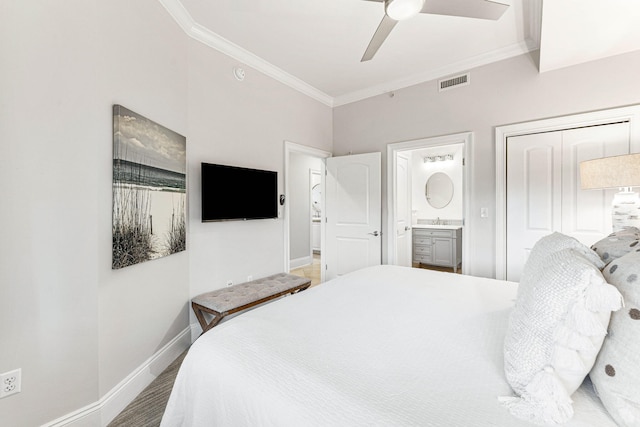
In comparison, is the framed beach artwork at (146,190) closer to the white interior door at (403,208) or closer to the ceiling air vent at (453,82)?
the white interior door at (403,208)

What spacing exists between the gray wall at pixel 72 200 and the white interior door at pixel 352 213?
7.47ft

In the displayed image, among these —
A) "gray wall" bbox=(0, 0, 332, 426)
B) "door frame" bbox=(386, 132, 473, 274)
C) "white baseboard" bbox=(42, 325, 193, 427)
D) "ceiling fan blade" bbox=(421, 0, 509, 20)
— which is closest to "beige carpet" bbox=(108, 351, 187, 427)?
"white baseboard" bbox=(42, 325, 193, 427)

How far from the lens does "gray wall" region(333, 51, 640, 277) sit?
8.43ft

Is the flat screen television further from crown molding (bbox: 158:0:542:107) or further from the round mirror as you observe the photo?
the round mirror

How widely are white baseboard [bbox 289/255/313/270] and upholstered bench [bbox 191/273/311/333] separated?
2.69 m

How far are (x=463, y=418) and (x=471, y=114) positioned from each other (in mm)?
3256

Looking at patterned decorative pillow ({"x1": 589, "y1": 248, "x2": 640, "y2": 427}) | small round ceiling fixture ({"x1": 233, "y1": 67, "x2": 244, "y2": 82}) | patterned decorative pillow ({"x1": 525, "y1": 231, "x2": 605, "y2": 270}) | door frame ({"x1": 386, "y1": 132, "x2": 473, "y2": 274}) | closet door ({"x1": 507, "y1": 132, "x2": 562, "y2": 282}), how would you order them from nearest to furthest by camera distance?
patterned decorative pillow ({"x1": 589, "y1": 248, "x2": 640, "y2": 427}), patterned decorative pillow ({"x1": 525, "y1": 231, "x2": 605, "y2": 270}), closet door ({"x1": 507, "y1": 132, "x2": 562, "y2": 282}), small round ceiling fixture ({"x1": 233, "y1": 67, "x2": 244, "y2": 82}), door frame ({"x1": 386, "y1": 132, "x2": 473, "y2": 274})

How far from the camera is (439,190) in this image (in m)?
5.79

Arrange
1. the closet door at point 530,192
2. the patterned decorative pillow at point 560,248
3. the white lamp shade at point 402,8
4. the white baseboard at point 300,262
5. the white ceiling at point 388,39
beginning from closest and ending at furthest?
the patterned decorative pillow at point 560,248 < the white lamp shade at point 402,8 < the white ceiling at point 388,39 < the closet door at point 530,192 < the white baseboard at point 300,262

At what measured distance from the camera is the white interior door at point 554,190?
2.57 meters

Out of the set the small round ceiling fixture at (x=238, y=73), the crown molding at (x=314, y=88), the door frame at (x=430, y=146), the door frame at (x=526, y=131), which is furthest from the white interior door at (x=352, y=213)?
the small round ceiling fixture at (x=238, y=73)

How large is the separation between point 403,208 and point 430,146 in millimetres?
961

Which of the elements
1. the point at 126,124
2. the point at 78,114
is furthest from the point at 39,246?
the point at 126,124

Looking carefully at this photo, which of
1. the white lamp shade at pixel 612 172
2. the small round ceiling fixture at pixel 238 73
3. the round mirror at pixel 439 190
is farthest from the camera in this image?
the round mirror at pixel 439 190
